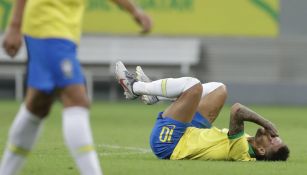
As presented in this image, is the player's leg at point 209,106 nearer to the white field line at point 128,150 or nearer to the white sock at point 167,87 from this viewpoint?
the white sock at point 167,87

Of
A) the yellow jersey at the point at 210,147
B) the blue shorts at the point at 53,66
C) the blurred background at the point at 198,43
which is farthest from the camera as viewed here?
the blurred background at the point at 198,43

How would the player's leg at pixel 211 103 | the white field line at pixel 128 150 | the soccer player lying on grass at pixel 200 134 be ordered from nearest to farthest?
the soccer player lying on grass at pixel 200 134, the player's leg at pixel 211 103, the white field line at pixel 128 150

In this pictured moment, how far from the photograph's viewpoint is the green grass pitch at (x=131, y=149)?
8883mm

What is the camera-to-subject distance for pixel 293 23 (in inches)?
1142

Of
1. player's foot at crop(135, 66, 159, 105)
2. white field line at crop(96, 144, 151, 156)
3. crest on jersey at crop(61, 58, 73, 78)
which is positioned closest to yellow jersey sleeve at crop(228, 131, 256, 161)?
player's foot at crop(135, 66, 159, 105)

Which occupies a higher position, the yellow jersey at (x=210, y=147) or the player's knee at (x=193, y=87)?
the player's knee at (x=193, y=87)

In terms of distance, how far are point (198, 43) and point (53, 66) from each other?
71.3ft

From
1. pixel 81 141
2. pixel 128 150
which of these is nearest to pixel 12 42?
pixel 81 141

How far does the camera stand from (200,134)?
9914mm

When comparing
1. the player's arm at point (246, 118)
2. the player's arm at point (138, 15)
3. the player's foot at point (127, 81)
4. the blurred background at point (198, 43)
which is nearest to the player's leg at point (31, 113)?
the player's arm at point (138, 15)

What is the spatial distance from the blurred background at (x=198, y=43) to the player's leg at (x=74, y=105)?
828 inches

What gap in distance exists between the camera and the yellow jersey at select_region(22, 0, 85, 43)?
22.4 ft

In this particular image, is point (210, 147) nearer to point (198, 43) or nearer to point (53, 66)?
point (53, 66)

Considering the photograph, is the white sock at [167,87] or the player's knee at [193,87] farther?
the white sock at [167,87]
